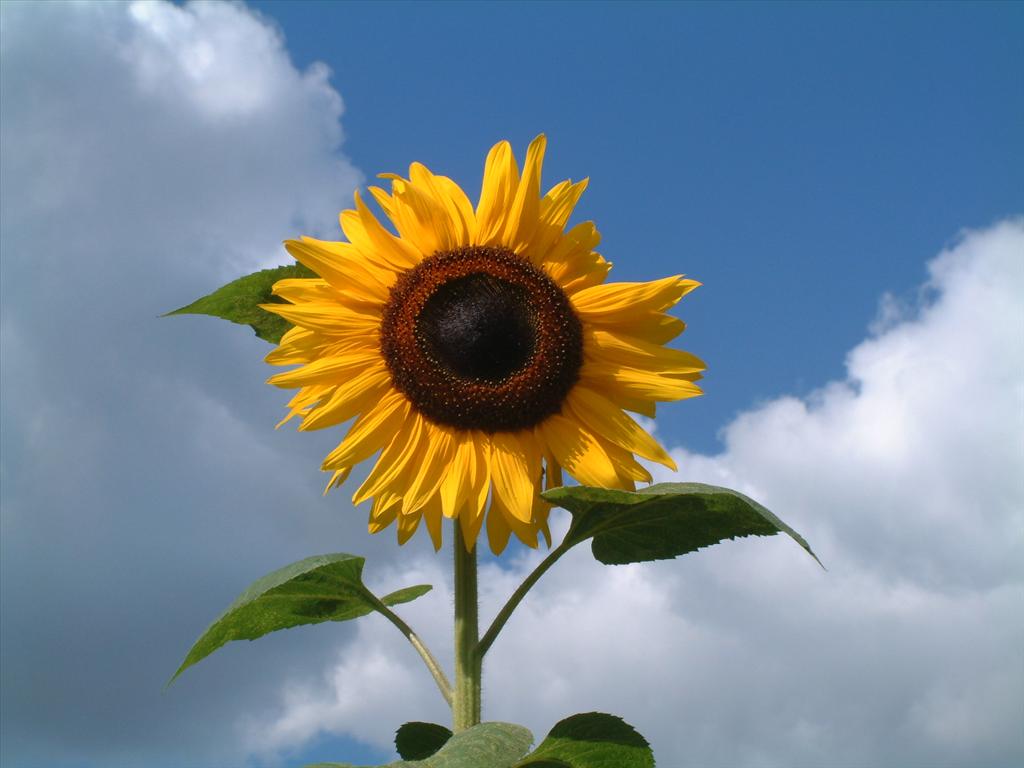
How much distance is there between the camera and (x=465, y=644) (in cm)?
430

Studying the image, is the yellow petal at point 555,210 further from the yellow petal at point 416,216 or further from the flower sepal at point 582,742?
the flower sepal at point 582,742

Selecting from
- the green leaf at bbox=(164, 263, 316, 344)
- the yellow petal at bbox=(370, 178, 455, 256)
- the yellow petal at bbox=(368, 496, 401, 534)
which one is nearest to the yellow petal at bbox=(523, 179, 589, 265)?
the yellow petal at bbox=(370, 178, 455, 256)

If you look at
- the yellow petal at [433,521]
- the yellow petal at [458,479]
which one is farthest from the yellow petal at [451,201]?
the yellow petal at [433,521]

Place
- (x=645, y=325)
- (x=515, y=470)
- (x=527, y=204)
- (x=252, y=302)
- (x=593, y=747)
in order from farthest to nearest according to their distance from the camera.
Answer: (x=252, y=302) → (x=645, y=325) → (x=527, y=204) → (x=515, y=470) → (x=593, y=747)

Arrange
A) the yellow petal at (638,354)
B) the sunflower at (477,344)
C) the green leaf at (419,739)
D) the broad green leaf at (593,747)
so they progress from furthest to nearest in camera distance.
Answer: the green leaf at (419,739)
the yellow petal at (638,354)
the sunflower at (477,344)
the broad green leaf at (593,747)

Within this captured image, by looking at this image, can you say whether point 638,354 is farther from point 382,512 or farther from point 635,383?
point 382,512

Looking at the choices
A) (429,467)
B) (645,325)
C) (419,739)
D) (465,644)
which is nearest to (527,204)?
(645,325)

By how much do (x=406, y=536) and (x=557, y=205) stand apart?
1.61 m

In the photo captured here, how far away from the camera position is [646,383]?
458 centimetres

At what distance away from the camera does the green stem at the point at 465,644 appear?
4281 mm

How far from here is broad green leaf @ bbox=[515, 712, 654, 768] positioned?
4113mm

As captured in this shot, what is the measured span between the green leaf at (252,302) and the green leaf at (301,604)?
1.16m

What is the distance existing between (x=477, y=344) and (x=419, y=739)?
1.86 m

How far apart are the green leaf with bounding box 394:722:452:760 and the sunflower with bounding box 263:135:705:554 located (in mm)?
997
